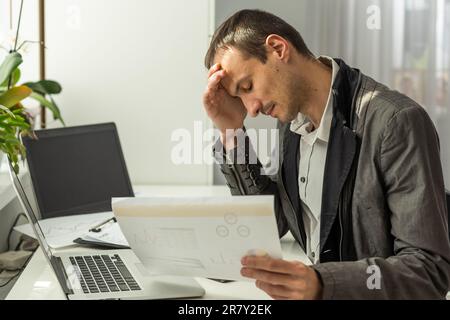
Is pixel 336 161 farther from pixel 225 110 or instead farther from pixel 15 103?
pixel 15 103

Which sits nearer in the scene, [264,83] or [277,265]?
[277,265]

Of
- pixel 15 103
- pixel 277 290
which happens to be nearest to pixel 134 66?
pixel 15 103

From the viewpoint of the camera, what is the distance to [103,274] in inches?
55.9

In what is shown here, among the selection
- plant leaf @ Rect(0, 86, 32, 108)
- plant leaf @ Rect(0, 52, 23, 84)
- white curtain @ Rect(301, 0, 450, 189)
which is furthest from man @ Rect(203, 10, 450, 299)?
white curtain @ Rect(301, 0, 450, 189)

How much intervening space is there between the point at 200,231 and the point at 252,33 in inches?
18.5

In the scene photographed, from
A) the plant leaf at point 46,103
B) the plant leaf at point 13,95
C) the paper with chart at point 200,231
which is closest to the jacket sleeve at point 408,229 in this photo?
the paper with chart at point 200,231

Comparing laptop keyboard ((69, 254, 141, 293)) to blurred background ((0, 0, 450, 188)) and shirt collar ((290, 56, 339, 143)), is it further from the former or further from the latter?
blurred background ((0, 0, 450, 188))

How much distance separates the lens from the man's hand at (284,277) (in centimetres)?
105

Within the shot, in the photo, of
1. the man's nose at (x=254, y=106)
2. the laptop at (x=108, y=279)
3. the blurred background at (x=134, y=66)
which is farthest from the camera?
the blurred background at (x=134, y=66)

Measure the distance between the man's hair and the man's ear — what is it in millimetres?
13

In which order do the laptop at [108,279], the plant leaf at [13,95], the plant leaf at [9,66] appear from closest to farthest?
the laptop at [108,279] → the plant leaf at [13,95] → the plant leaf at [9,66]

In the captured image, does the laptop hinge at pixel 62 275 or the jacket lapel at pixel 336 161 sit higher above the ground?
the jacket lapel at pixel 336 161

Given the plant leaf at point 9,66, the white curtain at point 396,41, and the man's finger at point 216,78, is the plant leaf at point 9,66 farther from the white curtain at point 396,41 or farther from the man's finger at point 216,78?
the white curtain at point 396,41
